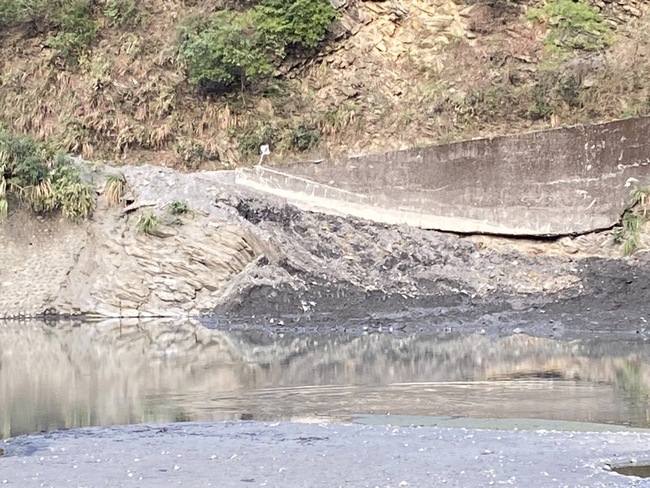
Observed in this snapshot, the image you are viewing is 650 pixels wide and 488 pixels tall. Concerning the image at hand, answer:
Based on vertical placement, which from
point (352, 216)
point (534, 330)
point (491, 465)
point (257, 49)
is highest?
point (257, 49)

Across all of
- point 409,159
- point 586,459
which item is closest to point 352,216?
point 409,159

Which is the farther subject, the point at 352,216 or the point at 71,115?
the point at 71,115

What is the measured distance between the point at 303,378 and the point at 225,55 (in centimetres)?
1579

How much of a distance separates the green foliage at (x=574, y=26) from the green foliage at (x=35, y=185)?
13.3 metres

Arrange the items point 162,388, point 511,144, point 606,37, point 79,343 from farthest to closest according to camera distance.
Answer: point 606,37, point 511,144, point 79,343, point 162,388

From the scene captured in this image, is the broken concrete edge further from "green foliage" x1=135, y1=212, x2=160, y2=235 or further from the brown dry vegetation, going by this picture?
"green foliage" x1=135, y1=212, x2=160, y2=235

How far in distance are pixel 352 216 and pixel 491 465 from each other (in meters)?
16.3

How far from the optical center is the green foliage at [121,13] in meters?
32.1

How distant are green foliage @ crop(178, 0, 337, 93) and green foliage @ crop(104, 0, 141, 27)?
249 cm

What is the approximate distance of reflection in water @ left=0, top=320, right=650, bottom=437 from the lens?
1241cm

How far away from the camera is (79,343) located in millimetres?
19656

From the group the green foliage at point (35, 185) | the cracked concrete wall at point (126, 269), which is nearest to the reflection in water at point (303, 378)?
the cracked concrete wall at point (126, 269)

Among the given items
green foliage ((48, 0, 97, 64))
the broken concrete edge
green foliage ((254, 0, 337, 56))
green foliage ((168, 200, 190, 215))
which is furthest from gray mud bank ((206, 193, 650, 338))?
green foliage ((48, 0, 97, 64))

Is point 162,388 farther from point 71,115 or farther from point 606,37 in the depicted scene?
point 606,37
